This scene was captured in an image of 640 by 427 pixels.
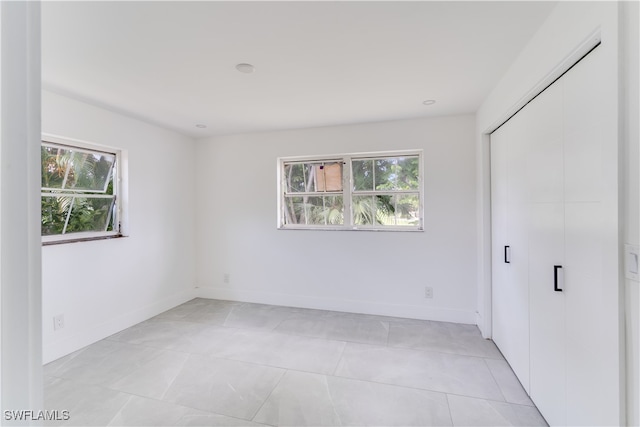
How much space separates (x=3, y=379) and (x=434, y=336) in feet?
10.6

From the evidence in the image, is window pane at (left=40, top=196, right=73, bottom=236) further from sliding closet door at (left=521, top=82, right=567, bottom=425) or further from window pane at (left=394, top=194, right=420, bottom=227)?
sliding closet door at (left=521, top=82, right=567, bottom=425)

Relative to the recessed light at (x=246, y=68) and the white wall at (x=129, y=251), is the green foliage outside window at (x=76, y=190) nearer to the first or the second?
the white wall at (x=129, y=251)

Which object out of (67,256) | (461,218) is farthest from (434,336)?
(67,256)

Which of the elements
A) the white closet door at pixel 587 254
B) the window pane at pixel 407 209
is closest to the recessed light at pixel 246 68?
the white closet door at pixel 587 254

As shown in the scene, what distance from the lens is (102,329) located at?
2.94 metres

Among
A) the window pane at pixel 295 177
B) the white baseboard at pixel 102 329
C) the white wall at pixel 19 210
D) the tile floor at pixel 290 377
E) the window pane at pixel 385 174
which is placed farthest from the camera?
the window pane at pixel 295 177

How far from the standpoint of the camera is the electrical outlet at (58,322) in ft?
8.41

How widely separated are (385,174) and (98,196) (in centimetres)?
333

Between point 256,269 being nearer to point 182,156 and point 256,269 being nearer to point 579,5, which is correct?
point 182,156

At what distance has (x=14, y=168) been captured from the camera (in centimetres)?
37

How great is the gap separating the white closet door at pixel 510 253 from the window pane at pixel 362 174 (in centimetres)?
139

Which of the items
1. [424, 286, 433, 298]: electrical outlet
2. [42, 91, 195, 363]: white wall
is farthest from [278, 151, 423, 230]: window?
[42, 91, 195, 363]: white wall

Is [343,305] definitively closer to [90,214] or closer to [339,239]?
[339,239]

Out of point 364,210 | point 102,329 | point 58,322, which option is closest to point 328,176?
point 364,210
